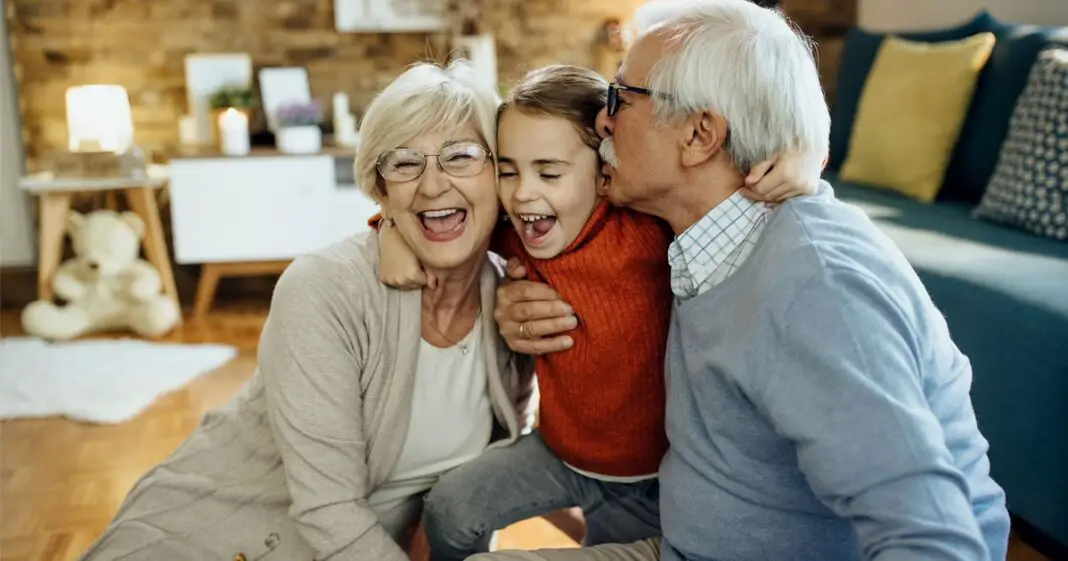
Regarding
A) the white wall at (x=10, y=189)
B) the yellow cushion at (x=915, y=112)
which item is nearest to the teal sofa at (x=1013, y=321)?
the yellow cushion at (x=915, y=112)

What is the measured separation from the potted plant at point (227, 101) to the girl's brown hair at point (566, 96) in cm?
302

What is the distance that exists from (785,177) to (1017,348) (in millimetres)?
981

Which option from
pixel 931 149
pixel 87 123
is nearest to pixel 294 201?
pixel 87 123

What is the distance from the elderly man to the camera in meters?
1.01

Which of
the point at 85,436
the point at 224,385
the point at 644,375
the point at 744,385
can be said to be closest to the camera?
the point at 744,385

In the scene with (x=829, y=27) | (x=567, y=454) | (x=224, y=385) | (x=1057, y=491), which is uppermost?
(x=829, y=27)

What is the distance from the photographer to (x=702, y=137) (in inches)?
50.9

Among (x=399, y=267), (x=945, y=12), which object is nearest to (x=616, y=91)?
(x=399, y=267)

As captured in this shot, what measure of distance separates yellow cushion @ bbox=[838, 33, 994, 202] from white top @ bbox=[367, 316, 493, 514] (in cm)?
192

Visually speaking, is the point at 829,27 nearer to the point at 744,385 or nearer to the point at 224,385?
the point at 224,385

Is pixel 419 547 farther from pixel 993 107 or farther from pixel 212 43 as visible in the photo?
pixel 212 43

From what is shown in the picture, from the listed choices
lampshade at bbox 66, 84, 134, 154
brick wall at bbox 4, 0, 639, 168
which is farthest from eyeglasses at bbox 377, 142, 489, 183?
lampshade at bbox 66, 84, 134, 154

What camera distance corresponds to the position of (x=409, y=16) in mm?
4555

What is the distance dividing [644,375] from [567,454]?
0.26 metres
